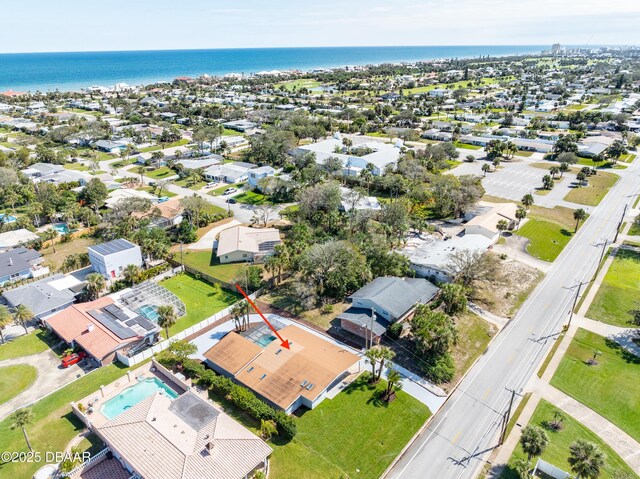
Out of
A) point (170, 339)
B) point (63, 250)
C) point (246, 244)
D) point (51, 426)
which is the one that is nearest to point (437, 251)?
point (246, 244)

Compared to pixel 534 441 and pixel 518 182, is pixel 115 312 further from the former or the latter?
pixel 518 182

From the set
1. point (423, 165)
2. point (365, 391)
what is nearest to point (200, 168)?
point (423, 165)

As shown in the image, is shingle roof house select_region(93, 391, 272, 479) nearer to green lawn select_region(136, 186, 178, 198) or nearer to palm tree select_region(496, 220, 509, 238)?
palm tree select_region(496, 220, 509, 238)

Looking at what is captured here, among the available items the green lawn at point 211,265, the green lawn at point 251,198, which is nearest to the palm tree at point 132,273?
the green lawn at point 211,265

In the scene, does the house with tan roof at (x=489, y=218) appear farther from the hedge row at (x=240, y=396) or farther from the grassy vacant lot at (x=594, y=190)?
the hedge row at (x=240, y=396)

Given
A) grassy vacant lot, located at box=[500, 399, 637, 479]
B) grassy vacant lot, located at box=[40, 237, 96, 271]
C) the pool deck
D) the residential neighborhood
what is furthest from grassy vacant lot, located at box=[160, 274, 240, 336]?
grassy vacant lot, located at box=[500, 399, 637, 479]

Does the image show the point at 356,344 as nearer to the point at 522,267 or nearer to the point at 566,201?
the point at 522,267
